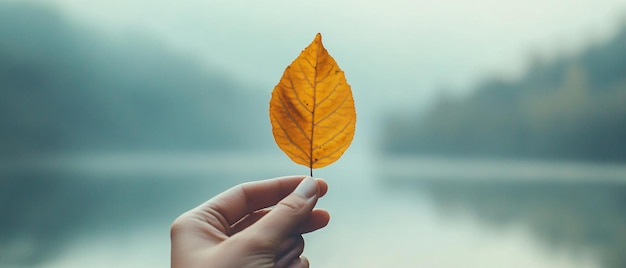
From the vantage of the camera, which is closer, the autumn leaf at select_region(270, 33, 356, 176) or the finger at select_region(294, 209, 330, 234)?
the autumn leaf at select_region(270, 33, 356, 176)

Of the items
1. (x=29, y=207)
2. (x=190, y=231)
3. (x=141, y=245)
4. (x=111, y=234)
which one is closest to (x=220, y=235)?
(x=190, y=231)

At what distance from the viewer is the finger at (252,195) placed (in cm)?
45

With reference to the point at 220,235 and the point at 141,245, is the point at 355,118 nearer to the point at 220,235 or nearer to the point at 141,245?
the point at 220,235

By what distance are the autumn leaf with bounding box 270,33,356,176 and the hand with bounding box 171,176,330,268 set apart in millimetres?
39

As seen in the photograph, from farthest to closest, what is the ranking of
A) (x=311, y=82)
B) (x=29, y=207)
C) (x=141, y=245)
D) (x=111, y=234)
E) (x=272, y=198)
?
1. (x=29, y=207)
2. (x=111, y=234)
3. (x=141, y=245)
4. (x=272, y=198)
5. (x=311, y=82)

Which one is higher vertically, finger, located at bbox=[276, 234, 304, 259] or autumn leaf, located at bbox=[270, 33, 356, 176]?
autumn leaf, located at bbox=[270, 33, 356, 176]

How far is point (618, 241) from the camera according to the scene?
1.39 m

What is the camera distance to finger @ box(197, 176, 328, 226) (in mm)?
448

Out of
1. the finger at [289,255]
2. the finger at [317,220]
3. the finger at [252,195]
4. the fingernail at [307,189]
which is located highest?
the fingernail at [307,189]

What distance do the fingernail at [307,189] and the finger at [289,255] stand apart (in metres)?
0.05

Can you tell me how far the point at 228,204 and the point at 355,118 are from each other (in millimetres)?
178

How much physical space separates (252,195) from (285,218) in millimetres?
115

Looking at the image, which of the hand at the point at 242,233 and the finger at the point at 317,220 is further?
the finger at the point at 317,220

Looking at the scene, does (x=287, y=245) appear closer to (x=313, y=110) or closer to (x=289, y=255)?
(x=289, y=255)
